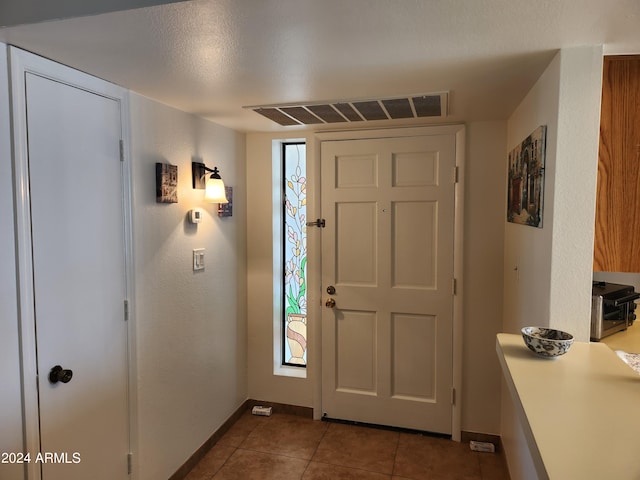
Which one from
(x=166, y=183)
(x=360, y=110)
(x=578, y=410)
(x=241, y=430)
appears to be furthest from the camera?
(x=241, y=430)

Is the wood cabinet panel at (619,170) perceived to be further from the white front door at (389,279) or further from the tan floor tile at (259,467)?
the tan floor tile at (259,467)

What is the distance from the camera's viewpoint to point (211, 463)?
2.61 meters

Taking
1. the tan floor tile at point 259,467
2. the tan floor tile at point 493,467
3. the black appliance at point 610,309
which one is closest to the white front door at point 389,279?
the tan floor tile at point 493,467

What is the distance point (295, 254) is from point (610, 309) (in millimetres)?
2043

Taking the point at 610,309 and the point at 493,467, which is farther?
the point at 493,467

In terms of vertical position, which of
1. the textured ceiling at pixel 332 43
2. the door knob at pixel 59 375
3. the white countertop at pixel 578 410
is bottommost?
the door knob at pixel 59 375

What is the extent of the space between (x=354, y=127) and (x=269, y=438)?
2197 millimetres

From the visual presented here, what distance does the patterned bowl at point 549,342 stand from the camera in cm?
133

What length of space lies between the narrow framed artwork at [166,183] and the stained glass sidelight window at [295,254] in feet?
3.54

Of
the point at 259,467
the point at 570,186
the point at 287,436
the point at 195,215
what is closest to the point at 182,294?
the point at 195,215

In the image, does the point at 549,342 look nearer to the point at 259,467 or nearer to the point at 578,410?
the point at 578,410

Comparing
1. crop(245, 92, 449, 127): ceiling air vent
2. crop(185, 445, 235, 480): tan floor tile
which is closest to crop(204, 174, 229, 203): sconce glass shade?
crop(245, 92, 449, 127): ceiling air vent

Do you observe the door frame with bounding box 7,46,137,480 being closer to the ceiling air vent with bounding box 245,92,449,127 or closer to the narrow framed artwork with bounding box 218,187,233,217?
the ceiling air vent with bounding box 245,92,449,127

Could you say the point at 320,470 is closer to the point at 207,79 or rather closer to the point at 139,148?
the point at 139,148
